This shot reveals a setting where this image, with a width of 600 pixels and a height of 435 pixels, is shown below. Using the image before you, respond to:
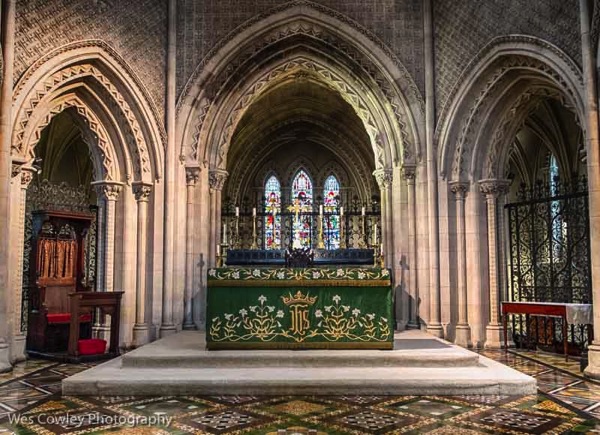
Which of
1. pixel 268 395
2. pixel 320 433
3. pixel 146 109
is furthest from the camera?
pixel 146 109

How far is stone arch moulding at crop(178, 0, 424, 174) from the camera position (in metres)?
12.2

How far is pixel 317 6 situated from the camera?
12.5 metres

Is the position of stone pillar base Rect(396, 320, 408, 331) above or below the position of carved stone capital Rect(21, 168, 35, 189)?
below

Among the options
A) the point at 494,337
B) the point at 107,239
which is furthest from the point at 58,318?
the point at 494,337

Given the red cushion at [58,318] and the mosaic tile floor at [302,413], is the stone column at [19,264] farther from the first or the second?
the mosaic tile floor at [302,413]

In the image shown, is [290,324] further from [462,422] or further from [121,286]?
[121,286]

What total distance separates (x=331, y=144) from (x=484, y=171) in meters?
12.1

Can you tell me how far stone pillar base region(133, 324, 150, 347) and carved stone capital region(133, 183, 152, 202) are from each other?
2.44 m

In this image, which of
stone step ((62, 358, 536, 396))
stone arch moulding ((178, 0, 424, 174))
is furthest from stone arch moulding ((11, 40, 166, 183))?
stone step ((62, 358, 536, 396))

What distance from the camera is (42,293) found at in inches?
436

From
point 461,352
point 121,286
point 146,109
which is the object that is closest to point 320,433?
point 461,352

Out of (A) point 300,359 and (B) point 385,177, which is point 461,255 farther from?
(A) point 300,359

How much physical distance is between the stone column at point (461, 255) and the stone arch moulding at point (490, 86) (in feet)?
0.90

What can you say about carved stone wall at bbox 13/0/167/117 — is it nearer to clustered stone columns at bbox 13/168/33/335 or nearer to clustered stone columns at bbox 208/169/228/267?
clustered stone columns at bbox 13/168/33/335
